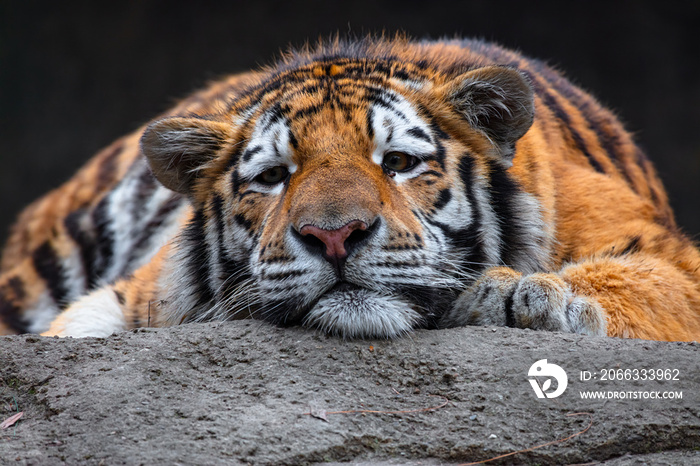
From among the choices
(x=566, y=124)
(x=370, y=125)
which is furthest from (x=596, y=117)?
(x=370, y=125)

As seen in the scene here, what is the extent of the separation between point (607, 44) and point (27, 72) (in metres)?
7.22

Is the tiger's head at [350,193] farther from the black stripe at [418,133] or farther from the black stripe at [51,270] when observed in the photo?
the black stripe at [51,270]

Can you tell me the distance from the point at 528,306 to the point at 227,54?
7649 millimetres

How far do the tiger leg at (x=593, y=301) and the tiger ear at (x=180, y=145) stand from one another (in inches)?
54.5

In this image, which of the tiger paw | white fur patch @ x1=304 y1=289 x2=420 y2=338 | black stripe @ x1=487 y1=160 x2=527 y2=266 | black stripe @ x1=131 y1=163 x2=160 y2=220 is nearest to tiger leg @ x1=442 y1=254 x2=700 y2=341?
the tiger paw

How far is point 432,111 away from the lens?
330 centimetres

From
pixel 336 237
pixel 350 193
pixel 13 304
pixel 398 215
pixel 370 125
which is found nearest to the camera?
pixel 336 237

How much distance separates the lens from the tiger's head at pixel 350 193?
2.65 m

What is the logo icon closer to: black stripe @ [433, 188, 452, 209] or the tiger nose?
the tiger nose

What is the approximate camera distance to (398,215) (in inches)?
110

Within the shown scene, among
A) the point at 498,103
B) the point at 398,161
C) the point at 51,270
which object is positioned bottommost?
the point at 51,270

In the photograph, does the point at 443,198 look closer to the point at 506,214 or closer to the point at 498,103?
the point at 506,214

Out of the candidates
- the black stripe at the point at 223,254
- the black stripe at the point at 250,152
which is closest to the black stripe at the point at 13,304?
the black stripe at the point at 223,254

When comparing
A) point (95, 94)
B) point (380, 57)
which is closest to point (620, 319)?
point (380, 57)
